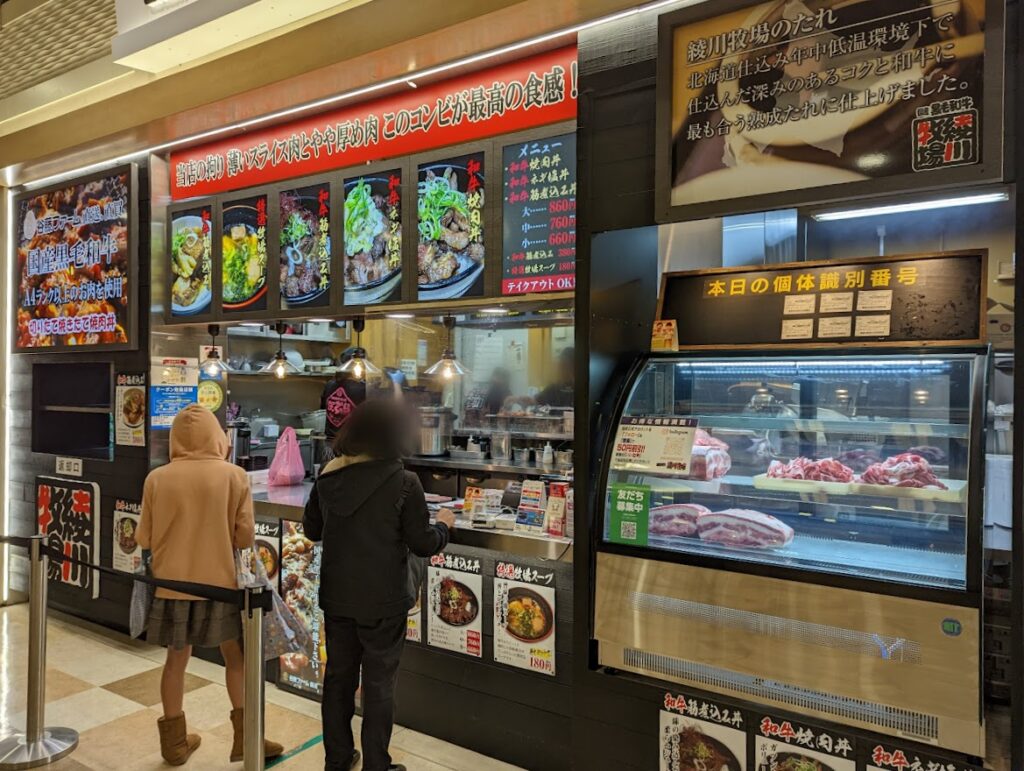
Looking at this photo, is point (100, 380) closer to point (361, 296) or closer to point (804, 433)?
point (361, 296)

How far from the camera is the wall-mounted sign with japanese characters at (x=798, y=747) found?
2402 mm

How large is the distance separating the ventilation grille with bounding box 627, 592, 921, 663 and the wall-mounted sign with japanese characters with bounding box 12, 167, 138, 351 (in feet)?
14.0

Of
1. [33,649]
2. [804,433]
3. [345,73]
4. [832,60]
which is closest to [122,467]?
[33,649]

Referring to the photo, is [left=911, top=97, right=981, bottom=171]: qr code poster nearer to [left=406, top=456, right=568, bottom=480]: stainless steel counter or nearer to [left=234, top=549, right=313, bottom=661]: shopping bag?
[left=406, top=456, right=568, bottom=480]: stainless steel counter

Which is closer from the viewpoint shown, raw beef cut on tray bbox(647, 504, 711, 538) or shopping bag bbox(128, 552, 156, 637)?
raw beef cut on tray bbox(647, 504, 711, 538)

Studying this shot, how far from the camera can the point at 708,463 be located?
8.91 ft

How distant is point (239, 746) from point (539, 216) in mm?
3069

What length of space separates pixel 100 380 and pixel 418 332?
9.30 ft

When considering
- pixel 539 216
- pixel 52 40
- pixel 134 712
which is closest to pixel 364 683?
pixel 134 712

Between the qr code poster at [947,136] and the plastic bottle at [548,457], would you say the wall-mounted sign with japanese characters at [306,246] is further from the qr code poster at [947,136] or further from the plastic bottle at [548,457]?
the qr code poster at [947,136]

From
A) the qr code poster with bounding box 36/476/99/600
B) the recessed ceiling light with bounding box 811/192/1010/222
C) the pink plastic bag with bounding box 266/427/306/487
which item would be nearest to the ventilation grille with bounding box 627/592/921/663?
the recessed ceiling light with bounding box 811/192/1010/222

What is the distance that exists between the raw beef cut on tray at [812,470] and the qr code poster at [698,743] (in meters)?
0.88

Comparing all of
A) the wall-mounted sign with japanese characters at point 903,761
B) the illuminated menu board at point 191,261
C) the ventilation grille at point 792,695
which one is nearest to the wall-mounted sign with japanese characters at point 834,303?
the ventilation grille at point 792,695

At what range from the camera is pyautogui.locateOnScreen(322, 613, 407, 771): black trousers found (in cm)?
310
